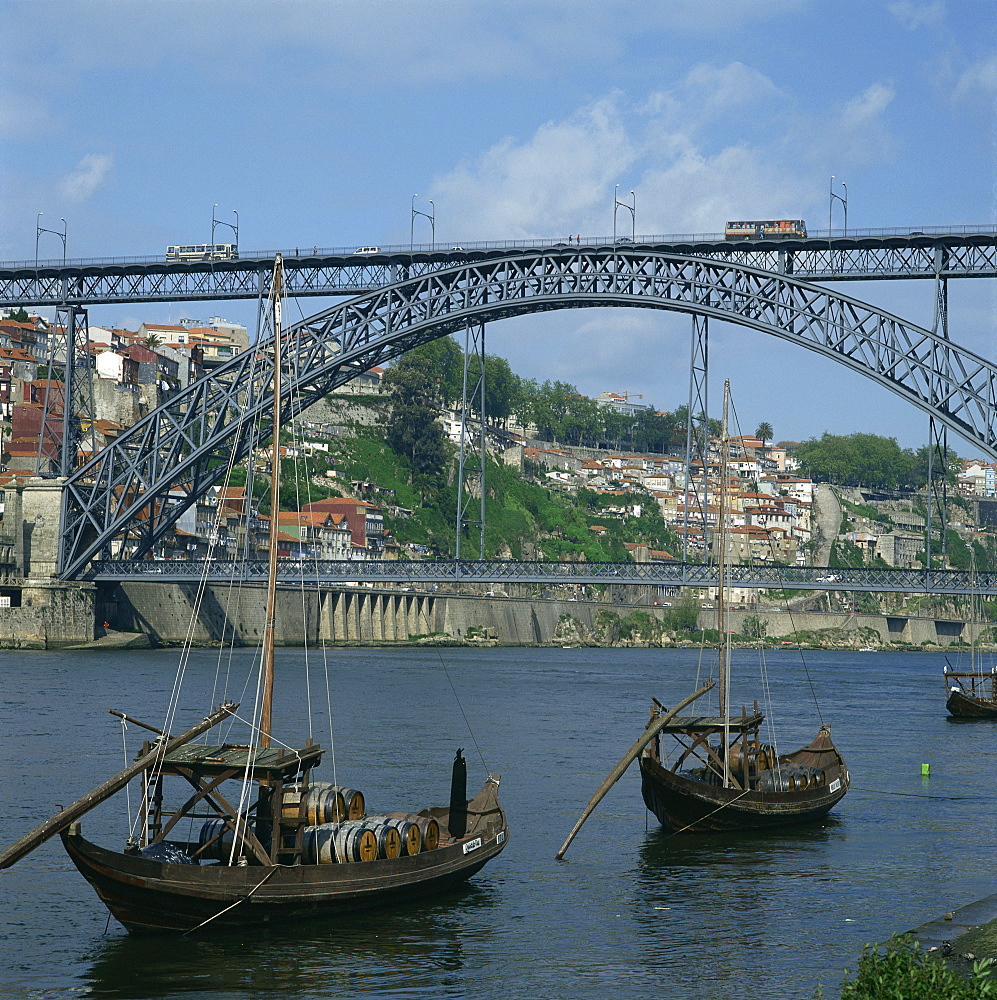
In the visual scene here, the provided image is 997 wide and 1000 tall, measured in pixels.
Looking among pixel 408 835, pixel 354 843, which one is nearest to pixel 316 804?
pixel 354 843

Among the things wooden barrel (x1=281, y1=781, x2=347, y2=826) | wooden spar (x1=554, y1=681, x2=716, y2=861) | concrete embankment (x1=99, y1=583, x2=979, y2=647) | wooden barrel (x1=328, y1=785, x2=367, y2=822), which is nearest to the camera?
wooden barrel (x1=281, y1=781, x2=347, y2=826)

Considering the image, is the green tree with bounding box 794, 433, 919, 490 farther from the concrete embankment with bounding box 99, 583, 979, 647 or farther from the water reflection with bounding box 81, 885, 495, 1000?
the water reflection with bounding box 81, 885, 495, 1000

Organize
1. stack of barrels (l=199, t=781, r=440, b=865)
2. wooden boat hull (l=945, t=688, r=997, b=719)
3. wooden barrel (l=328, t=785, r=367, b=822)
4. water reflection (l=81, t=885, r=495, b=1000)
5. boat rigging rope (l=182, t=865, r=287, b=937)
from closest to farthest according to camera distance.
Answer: water reflection (l=81, t=885, r=495, b=1000) < boat rigging rope (l=182, t=865, r=287, b=937) < stack of barrels (l=199, t=781, r=440, b=865) < wooden barrel (l=328, t=785, r=367, b=822) < wooden boat hull (l=945, t=688, r=997, b=719)

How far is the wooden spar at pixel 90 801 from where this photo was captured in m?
A: 15.5

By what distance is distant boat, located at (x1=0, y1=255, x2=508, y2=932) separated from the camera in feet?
53.0

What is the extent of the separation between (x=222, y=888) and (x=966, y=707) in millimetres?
38837

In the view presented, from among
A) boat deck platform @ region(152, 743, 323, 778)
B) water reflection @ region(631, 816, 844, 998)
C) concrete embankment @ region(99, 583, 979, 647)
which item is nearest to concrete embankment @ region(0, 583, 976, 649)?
concrete embankment @ region(99, 583, 979, 647)

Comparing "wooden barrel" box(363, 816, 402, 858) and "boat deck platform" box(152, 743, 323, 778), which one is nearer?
"boat deck platform" box(152, 743, 323, 778)

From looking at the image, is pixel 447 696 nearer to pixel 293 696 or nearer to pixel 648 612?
pixel 293 696

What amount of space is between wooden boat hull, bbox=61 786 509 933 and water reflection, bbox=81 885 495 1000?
0.21 meters

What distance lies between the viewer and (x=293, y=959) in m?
16.0

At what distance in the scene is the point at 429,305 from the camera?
65.9 metres

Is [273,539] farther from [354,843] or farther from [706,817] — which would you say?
[706,817]

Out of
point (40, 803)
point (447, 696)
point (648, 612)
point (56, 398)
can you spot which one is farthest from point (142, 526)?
point (648, 612)
